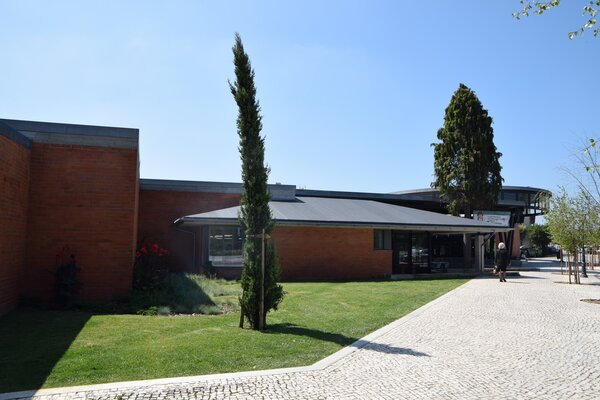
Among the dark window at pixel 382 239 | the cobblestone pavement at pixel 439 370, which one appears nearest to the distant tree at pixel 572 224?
the dark window at pixel 382 239

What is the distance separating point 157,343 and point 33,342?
188 centimetres

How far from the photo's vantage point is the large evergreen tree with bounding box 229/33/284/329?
9.66m

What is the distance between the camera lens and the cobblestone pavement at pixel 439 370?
231 inches

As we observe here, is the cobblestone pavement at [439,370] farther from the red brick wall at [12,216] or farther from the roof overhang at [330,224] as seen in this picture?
the roof overhang at [330,224]

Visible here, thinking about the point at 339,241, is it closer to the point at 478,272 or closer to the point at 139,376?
the point at 478,272

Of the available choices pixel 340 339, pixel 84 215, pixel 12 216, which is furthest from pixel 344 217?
pixel 12 216

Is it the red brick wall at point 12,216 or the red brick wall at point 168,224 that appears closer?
the red brick wall at point 12,216

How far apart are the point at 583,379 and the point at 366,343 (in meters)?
3.26

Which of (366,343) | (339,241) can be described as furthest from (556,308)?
(339,241)

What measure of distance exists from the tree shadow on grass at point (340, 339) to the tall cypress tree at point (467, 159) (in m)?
28.3

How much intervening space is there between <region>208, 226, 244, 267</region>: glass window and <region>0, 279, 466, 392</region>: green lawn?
994 centimetres

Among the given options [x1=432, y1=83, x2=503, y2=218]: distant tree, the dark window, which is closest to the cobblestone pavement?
the dark window

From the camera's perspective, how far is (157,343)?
8.10 meters

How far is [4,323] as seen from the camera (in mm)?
9469
